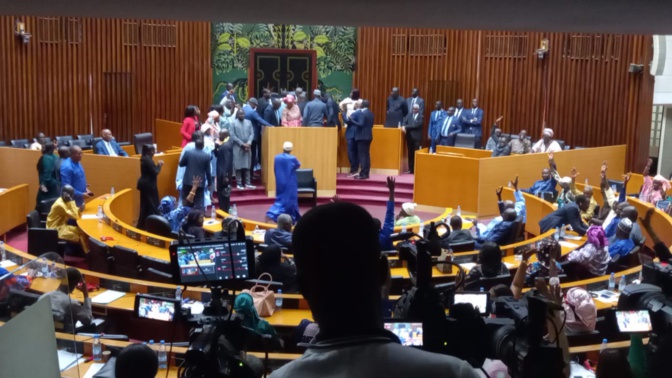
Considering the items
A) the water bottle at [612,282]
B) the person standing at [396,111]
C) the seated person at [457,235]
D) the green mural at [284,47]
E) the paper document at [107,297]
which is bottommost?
the paper document at [107,297]

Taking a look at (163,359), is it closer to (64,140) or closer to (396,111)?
(64,140)

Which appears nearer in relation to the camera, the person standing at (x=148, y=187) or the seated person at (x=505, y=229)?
the seated person at (x=505, y=229)

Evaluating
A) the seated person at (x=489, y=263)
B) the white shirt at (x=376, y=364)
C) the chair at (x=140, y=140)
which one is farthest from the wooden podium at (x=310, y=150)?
the white shirt at (x=376, y=364)

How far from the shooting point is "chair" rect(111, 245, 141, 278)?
805 centimetres

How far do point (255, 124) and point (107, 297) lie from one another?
27.0ft

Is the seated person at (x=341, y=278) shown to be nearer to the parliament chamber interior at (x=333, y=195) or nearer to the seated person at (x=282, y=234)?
the parliament chamber interior at (x=333, y=195)

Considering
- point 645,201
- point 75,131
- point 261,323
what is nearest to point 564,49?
point 645,201

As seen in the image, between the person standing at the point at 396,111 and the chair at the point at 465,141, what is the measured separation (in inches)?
51.0

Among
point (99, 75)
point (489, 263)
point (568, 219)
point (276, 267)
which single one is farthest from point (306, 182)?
point (489, 263)

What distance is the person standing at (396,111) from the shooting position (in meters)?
16.5

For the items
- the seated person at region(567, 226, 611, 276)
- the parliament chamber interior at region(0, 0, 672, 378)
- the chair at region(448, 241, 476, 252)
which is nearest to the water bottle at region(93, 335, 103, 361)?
the parliament chamber interior at region(0, 0, 672, 378)

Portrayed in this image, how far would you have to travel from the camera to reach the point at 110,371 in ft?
15.4

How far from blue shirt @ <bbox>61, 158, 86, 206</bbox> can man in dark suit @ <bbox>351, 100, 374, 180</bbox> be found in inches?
218

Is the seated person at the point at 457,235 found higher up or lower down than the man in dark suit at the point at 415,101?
lower down
